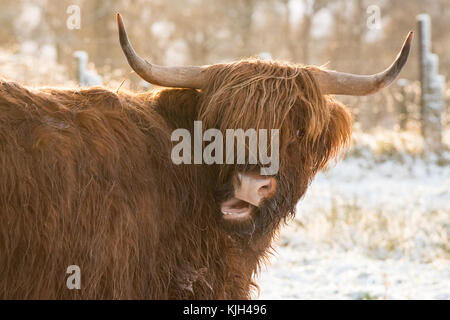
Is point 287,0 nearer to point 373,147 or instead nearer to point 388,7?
point 388,7

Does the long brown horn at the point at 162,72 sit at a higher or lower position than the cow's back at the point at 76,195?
higher

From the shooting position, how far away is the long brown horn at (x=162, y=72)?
10.1ft

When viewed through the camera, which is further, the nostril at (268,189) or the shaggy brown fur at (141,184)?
the nostril at (268,189)

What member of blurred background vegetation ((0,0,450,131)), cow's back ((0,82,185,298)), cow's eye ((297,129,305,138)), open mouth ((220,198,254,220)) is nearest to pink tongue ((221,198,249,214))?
open mouth ((220,198,254,220))

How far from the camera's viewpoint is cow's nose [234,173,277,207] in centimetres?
291

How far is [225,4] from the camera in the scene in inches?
771

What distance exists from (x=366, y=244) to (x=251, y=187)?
333 cm

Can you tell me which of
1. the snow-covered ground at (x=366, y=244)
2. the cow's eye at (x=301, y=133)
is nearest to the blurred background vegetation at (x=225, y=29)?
the snow-covered ground at (x=366, y=244)

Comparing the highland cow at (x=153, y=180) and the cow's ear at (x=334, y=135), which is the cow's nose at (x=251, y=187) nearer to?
the highland cow at (x=153, y=180)

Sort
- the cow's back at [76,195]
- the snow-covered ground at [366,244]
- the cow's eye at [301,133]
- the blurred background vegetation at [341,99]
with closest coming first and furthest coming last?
the cow's back at [76,195] < the cow's eye at [301,133] < the snow-covered ground at [366,244] < the blurred background vegetation at [341,99]

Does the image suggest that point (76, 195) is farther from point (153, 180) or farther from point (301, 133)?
point (301, 133)

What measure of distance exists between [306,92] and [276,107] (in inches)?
9.3

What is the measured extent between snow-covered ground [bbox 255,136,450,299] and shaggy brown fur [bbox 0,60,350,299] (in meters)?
0.68
